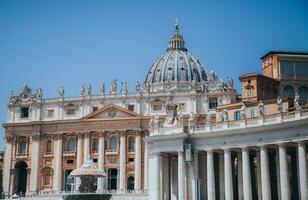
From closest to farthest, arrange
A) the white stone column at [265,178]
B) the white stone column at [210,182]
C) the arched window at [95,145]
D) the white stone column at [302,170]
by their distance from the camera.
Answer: the white stone column at [302,170] < the white stone column at [265,178] < the white stone column at [210,182] < the arched window at [95,145]

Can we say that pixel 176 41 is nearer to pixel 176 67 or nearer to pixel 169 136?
pixel 176 67

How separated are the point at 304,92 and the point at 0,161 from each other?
71.5 m

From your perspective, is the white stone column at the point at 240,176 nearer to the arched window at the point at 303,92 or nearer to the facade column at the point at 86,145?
the arched window at the point at 303,92

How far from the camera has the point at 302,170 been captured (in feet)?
138

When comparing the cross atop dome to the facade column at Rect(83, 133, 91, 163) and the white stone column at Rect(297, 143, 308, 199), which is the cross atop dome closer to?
the facade column at Rect(83, 133, 91, 163)

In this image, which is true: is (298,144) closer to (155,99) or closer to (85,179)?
(85,179)

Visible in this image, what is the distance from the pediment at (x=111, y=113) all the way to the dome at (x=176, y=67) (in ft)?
135

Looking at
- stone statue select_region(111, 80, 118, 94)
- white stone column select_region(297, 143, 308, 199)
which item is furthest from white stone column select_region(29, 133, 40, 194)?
white stone column select_region(297, 143, 308, 199)

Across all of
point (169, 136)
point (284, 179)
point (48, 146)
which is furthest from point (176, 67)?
point (284, 179)

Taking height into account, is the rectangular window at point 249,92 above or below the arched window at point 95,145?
above

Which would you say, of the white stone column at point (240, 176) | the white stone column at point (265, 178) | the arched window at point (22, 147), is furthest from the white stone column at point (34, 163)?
the white stone column at point (265, 178)

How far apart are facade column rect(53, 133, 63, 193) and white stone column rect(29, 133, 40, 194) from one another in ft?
12.3

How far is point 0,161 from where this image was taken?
4705 inches

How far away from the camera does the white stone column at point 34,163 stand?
101m
